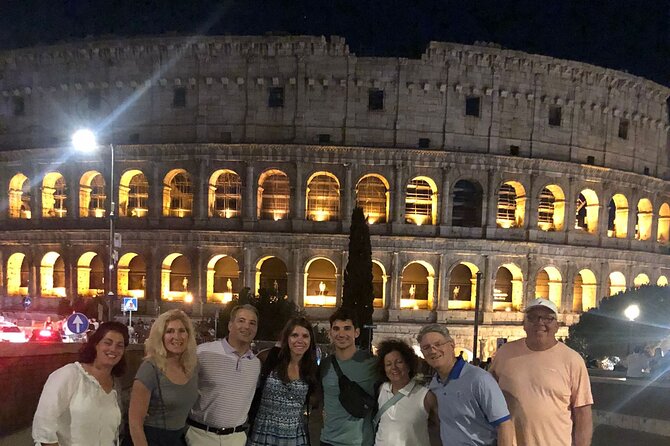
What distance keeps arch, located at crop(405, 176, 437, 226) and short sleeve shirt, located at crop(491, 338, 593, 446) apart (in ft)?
80.7

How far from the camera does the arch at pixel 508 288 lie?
29719 mm

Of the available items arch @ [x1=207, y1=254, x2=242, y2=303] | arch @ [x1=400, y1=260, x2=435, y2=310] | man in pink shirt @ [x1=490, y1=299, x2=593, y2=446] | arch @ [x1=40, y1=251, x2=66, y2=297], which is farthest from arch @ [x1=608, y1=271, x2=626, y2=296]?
arch @ [x1=40, y1=251, x2=66, y2=297]

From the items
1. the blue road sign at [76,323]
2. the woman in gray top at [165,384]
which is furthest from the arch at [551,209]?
the woman in gray top at [165,384]

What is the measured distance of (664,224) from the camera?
36094 mm

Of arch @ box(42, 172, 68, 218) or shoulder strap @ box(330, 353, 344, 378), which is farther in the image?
arch @ box(42, 172, 68, 218)

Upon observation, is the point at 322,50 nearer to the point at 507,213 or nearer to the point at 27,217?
the point at 507,213

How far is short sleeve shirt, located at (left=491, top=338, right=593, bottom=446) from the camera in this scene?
14.6 ft

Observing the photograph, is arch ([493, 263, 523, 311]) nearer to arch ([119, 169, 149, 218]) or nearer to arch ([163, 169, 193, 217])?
arch ([163, 169, 193, 217])

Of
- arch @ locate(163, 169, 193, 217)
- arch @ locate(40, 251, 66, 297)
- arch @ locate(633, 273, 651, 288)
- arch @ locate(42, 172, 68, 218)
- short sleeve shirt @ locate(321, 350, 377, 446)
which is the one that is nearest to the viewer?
short sleeve shirt @ locate(321, 350, 377, 446)

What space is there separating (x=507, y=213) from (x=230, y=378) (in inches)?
1108

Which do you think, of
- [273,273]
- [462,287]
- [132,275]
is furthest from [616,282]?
[132,275]

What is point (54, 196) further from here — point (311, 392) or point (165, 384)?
point (311, 392)

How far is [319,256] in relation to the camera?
28391mm

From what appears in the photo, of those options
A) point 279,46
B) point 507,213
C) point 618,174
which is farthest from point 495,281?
point 279,46
